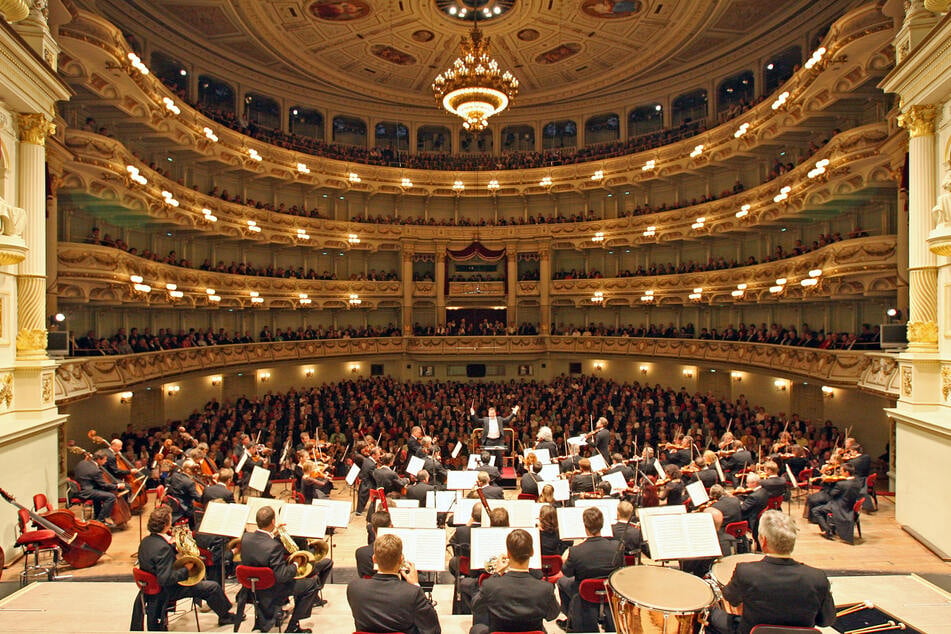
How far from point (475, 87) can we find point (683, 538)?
14.8 meters

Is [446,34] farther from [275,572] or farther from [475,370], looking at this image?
[275,572]

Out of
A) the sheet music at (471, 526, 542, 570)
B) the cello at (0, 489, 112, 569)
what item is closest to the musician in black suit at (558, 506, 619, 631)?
the sheet music at (471, 526, 542, 570)

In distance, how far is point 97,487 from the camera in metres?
11.6

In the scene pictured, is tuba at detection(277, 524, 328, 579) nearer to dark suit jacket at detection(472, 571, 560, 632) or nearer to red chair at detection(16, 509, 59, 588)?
dark suit jacket at detection(472, 571, 560, 632)

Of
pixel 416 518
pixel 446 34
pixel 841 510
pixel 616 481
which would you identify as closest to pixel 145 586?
pixel 416 518

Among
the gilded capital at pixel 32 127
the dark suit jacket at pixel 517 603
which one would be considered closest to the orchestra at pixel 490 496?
the dark suit jacket at pixel 517 603

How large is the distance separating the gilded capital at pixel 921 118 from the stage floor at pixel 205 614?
26.7ft

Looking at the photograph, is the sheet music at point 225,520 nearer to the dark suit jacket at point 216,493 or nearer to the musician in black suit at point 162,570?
the musician in black suit at point 162,570

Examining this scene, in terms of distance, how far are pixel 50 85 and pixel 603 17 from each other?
70.6 ft

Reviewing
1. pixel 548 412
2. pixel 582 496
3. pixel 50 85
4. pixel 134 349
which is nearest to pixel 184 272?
pixel 134 349

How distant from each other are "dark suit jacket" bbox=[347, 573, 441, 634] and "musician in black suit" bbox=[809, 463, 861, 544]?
9406 millimetres

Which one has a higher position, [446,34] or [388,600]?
[446,34]

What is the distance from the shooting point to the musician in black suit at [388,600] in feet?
16.8

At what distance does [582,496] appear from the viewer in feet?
33.9
